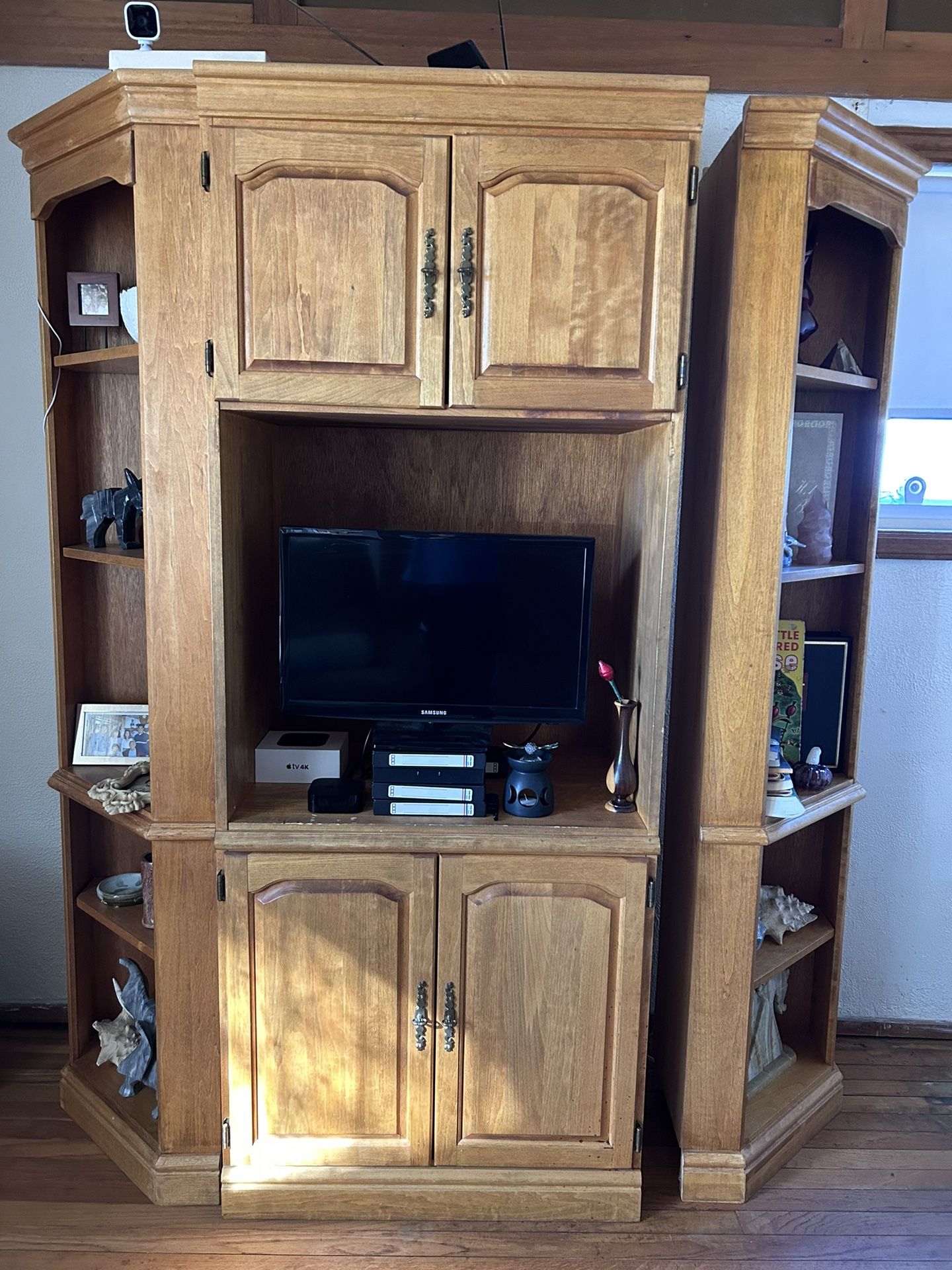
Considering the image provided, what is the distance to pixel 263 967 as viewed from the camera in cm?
188

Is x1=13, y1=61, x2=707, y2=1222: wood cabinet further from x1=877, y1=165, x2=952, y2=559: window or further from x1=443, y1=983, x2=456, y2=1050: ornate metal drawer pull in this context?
x1=877, y1=165, x2=952, y2=559: window

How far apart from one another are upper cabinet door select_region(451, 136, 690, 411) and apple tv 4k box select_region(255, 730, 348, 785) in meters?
0.79

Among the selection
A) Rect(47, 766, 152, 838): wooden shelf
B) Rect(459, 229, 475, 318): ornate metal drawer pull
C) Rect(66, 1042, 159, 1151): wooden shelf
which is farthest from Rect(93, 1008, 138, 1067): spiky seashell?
Rect(459, 229, 475, 318): ornate metal drawer pull

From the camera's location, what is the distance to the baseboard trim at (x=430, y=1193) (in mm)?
1952

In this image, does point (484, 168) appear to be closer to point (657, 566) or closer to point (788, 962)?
point (657, 566)

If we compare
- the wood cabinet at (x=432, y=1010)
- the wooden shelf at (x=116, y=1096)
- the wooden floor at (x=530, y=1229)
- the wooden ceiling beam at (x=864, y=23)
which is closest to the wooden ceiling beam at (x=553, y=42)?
the wooden ceiling beam at (x=864, y=23)

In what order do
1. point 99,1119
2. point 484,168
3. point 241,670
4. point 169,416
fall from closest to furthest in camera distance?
point 484,168, point 169,416, point 241,670, point 99,1119

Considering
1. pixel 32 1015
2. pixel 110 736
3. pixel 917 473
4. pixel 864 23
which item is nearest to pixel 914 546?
pixel 917 473

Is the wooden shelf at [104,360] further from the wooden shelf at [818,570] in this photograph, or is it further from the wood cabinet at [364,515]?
the wooden shelf at [818,570]

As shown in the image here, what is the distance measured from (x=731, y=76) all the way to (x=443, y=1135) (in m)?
2.44

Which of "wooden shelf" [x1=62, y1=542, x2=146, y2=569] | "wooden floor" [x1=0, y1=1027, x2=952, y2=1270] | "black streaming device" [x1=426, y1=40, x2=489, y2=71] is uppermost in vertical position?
"black streaming device" [x1=426, y1=40, x2=489, y2=71]

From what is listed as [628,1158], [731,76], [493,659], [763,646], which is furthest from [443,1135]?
[731,76]

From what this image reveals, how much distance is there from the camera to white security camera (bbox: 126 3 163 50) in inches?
69.7

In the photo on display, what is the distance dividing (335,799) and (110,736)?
0.69 meters
